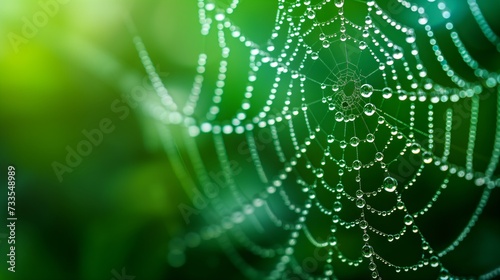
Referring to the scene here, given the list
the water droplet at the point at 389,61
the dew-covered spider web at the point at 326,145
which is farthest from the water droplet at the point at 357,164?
the water droplet at the point at 389,61

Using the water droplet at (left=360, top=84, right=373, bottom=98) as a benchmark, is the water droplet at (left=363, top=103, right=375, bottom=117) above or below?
below

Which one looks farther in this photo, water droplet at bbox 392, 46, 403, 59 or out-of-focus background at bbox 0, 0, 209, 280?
out-of-focus background at bbox 0, 0, 209, 280

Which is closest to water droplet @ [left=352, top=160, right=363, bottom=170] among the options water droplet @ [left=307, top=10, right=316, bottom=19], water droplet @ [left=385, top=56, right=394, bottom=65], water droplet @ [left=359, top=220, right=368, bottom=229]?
water droplet @ [left=359, top=220, right=368, bottom=229]

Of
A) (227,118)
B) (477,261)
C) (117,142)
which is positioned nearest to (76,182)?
(117,142)

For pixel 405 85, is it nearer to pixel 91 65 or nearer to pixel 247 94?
pixel 247 94

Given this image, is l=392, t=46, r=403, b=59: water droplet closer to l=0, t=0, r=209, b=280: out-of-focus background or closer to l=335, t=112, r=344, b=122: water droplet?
Answer: l=335, t=112, r=344, b=122: water droplet

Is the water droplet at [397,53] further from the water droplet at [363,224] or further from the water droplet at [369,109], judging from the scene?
the water droplet at [363,224]

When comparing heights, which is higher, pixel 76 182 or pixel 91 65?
pixel 91 65
